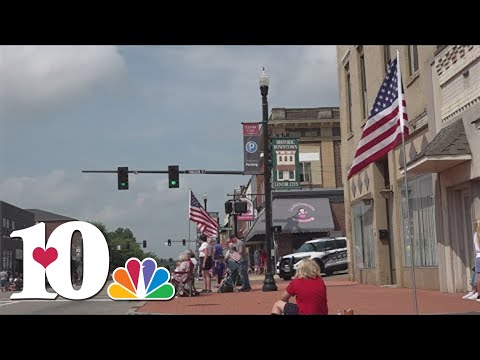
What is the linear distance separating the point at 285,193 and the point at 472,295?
1118 inches

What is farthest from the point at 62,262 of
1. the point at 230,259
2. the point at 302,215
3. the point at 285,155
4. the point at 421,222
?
the point at 302,215

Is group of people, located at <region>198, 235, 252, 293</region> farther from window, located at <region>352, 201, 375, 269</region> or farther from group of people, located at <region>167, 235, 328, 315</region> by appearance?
window, located at <region>352, 201, 375, 269</region>

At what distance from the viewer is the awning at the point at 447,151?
13.4 metres

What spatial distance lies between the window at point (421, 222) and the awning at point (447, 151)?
1703 mm

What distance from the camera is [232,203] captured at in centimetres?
2244

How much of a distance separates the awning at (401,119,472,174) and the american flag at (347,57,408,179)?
2.04 metres

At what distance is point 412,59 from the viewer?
1691 centimetres

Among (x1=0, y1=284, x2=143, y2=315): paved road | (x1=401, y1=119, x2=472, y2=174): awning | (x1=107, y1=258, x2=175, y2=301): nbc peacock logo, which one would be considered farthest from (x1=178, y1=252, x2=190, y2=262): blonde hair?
(x1=401, y1=119, x2=472, y2=174): awning

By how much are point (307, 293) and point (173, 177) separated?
749 inches

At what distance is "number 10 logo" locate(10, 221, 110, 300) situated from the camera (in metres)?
9.66

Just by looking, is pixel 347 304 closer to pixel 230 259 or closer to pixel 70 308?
pixel 230 259

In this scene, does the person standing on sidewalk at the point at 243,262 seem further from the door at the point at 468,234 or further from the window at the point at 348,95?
the window at the point at 348,95

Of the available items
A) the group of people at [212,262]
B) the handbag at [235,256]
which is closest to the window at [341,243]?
the group of people at [212,262]
